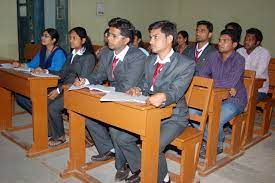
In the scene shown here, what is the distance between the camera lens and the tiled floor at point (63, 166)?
102 inches

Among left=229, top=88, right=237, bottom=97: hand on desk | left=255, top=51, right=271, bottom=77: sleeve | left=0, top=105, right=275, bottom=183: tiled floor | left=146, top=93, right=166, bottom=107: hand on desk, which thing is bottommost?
left=0, top=105, right=275, bottom=183: tiled floor

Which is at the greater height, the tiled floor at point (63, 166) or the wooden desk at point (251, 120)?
the wooden desk at point (251, 120)

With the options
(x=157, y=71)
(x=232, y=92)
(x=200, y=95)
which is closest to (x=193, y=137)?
(x=200, y=95)

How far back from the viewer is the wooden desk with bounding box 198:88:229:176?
2.66m

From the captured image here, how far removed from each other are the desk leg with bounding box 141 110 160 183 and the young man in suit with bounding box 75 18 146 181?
1.64 feet

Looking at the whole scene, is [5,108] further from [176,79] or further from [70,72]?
[176,79]

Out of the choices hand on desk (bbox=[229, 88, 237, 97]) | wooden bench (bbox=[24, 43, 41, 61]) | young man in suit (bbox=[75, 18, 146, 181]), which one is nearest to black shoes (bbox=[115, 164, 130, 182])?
young man in suit (bbox=[75, 18, 146, 181])

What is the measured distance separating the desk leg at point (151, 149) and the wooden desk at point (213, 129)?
0.81 metres

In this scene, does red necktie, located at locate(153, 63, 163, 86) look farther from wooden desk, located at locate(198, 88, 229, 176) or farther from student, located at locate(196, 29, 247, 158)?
student, located at locate(196, 29, 247, 158)

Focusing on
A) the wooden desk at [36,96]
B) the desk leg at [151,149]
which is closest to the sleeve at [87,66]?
the wooden desk at [36,96]

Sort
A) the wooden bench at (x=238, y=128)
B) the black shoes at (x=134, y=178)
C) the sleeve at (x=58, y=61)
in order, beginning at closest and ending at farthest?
the black shoes at (x=134, y=178)
the wooden bench at (x=238, y=128)
the sleeve at (x=58, y=61)

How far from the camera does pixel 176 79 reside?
218 cm

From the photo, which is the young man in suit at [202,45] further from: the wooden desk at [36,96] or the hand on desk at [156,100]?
the hand on desk at [156,100]

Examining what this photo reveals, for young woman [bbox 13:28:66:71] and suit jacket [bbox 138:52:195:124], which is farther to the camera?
young woman [bbox 13:28:66:71]
